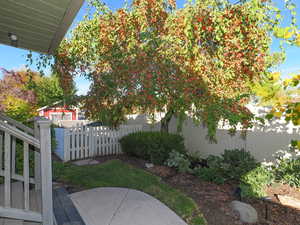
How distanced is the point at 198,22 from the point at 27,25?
10.2 ft

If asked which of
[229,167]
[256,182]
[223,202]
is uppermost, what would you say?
[229,167]

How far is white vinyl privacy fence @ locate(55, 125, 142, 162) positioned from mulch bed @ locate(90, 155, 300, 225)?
3656 millimetres

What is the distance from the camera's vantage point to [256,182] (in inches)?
170

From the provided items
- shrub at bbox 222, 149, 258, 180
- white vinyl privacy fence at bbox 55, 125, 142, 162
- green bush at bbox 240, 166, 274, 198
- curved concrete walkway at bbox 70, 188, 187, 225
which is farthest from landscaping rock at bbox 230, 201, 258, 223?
white vinyl privacy fence at bbox 55, 125, 142, 162

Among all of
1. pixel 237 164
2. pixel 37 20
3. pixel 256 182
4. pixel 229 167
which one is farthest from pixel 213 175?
pixel 37 20

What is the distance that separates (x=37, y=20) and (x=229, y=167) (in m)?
5.32

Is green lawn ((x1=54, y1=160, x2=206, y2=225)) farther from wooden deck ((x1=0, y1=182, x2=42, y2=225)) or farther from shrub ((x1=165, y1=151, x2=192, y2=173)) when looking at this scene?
wooden deck ((x1=0, y1=182, x2=42, y2=225))

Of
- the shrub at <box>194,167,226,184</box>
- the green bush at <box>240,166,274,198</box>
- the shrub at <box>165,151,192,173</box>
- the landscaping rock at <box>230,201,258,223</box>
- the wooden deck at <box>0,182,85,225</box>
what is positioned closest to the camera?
the wooden deck at <box>0,182,85,225</box>

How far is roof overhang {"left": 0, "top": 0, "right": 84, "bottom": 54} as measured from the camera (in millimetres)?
2742

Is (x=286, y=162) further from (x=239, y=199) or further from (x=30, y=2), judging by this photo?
(x=30, y=2)

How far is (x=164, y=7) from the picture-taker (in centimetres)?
512

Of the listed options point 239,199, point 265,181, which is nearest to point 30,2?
point 239,199

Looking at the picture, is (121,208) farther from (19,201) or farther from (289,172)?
(289,172)

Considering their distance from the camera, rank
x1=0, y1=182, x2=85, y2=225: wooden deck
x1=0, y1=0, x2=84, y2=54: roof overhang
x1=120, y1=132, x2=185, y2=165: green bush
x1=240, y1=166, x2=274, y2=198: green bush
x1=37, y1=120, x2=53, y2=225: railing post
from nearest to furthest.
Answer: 1. x1=37, y1=120, x2=53, y2=225: railing post
2. x1=0, y1=182, x2=85, y2=225: wooden deck
3. x1=0, y1=0, x2=84, y2=54: roof overhang
4. x1=240, y1=166, x2=274, y2=198: green bush
5. x1=120, y1=132, x2=185, y2=165: green bush
